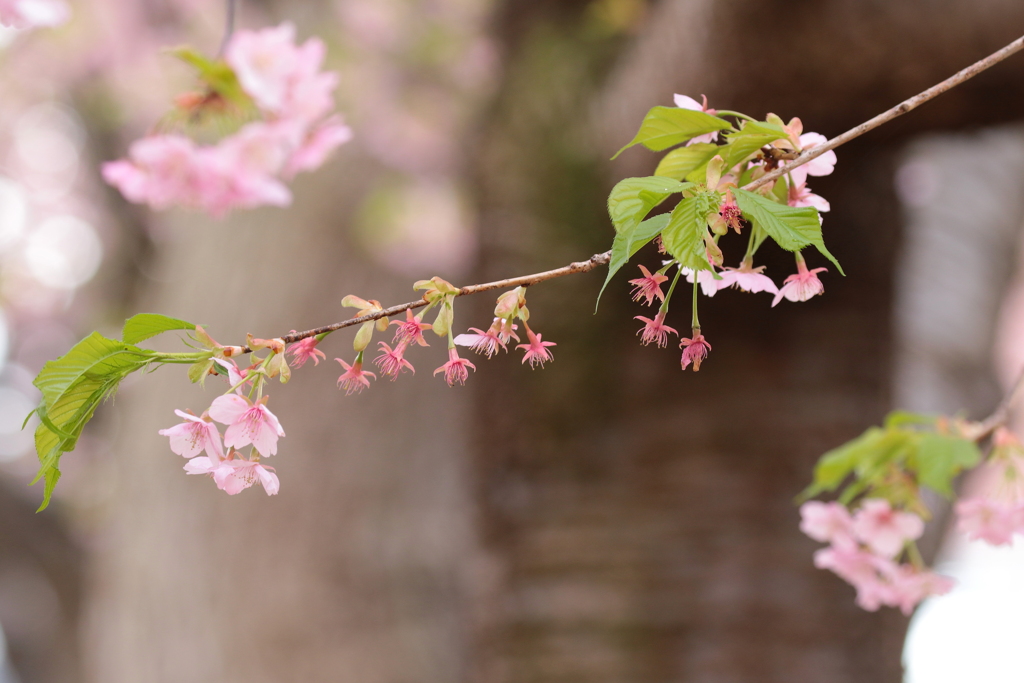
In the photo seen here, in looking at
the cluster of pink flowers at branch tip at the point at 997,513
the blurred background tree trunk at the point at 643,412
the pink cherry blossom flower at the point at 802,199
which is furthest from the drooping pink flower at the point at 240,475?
the blurred background tree trunk at the point at 643,412

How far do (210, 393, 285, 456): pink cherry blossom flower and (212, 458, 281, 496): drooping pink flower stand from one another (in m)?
0.01

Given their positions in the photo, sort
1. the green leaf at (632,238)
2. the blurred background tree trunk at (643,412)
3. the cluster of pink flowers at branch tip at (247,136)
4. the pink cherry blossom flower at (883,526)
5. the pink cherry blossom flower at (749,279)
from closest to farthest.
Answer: the green leaf at (632,238), the pink cherry blossom flower at (749,279), the pink cherry blossom flower at (883,526), the cluster of pink flowers at branch tip at (247,136), the blurred background tree trunk at (643,412)

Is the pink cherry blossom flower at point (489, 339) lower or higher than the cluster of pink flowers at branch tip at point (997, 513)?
higher

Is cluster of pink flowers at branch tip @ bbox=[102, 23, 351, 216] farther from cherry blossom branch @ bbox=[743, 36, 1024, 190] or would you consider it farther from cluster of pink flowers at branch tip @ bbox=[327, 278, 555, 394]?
cherry blossom branch @ bbox=[743, 36, 1024, 190]

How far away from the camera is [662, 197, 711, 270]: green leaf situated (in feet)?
1.14

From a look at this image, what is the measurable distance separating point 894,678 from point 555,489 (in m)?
0.77

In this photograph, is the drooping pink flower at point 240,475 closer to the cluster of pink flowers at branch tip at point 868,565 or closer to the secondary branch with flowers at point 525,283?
the secondary branch with flowers at point 525,283

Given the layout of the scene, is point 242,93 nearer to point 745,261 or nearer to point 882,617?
point 745,261

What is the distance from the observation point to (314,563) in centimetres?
208

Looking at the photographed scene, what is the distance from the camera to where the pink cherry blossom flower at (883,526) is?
64cm

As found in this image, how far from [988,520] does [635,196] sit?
Result: 569 millimetres

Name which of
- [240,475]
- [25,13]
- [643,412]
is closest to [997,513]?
[240,475]

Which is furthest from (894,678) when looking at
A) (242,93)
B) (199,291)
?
(199,291)

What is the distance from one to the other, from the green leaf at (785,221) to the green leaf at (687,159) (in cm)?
8
